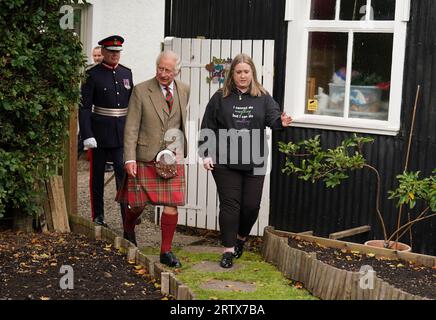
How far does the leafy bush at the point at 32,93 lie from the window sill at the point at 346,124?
2.54m

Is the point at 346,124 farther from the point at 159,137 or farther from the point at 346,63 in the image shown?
the point at 159,137

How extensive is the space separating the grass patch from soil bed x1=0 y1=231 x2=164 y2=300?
0.49 m

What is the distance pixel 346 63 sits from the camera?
957cm

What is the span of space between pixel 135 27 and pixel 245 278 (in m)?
9.72

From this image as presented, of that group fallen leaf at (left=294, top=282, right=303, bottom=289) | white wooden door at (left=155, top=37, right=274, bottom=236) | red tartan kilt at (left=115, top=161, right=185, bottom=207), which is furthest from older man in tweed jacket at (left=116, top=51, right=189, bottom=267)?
white wooden door at (left=155, top=37, right=274, bottom=236)

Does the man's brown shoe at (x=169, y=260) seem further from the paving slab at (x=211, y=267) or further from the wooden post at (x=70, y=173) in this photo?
the wooden post at (x=70, y=173)

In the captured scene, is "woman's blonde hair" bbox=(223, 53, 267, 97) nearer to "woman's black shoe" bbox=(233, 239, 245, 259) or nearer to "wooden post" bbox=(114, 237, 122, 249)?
"woman's black shoe" bbox=(233, 239, 245, 259)

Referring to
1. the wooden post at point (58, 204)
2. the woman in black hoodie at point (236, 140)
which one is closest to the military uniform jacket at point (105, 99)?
the wooden post at point (58, 204)

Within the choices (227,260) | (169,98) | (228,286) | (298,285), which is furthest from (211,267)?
(169,98)

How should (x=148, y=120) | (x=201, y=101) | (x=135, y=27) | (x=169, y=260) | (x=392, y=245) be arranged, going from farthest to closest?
(x=135, y=27), (x=201, y=101), (x=392, y=245), (x=169, y=260), (x=148, y=120)

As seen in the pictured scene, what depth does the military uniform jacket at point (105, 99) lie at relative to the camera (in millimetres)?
9219

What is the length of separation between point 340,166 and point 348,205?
0.97 meters
